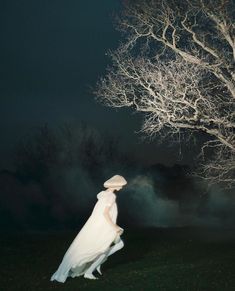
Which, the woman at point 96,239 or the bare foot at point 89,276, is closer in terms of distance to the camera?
the woman at point 96,239

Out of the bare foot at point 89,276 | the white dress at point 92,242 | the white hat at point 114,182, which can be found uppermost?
the white hat at point 114,182

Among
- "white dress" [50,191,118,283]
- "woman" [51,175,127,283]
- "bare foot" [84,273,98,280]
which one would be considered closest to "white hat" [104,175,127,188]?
"woman" [51,175,127,283]

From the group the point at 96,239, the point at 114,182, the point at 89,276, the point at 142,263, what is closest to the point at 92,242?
the point at 96,239

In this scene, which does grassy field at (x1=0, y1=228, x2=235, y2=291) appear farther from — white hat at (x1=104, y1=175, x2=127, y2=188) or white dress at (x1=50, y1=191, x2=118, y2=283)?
white hat at (x1=104, y1=175, x2=127, y2=188)

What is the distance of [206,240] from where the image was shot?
24.0 meters

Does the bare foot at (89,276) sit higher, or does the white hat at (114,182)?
the white hat at (114,182)

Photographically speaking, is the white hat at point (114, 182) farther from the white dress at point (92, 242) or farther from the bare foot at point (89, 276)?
the bare foot at point (89, 276)

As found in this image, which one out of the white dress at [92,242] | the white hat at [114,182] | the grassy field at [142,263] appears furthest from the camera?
the white hat at [114,182]

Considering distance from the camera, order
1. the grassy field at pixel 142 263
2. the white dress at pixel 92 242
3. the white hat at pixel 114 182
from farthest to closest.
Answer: the white hat at pixel 114 182 < the white dress at pixel 92 242 < the grassy field at pixel 142 263

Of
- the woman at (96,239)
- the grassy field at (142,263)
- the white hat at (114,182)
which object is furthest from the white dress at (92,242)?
the grassy field at (142,263)

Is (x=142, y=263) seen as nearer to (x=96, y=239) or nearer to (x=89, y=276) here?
(x=89, y=276)

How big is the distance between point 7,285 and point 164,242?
10235 millimetres

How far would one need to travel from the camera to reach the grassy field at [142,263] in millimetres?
13193

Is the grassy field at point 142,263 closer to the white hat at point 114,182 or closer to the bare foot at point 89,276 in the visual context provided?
the bare foot at point 89,276
